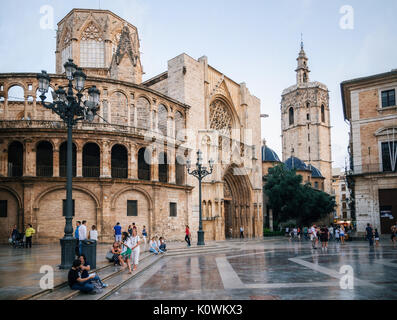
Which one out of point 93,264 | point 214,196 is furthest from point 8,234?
point 214,196

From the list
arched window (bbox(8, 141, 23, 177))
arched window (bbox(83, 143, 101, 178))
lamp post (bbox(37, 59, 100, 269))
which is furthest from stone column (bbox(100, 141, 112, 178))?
lamp post (bbox(37, 59, 100, 269))

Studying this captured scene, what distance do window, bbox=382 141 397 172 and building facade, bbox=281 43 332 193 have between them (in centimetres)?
4538

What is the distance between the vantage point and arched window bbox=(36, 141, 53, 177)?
82.2 ft

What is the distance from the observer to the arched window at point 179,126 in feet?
103

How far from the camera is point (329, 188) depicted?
73.4m

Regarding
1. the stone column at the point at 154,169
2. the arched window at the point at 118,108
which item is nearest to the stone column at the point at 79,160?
the stone column at the point at 154,169

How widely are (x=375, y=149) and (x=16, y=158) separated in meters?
26.5

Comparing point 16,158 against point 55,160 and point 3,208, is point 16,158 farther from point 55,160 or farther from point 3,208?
point 3,208

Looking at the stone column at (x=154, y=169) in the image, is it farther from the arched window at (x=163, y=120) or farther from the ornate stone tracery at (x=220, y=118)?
the ornate stone tracery at (x=220, y=118)

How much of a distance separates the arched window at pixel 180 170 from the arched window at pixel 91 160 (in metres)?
7.22

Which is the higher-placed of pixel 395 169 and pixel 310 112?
pixel 310 112

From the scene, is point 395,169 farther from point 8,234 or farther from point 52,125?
point 8,234

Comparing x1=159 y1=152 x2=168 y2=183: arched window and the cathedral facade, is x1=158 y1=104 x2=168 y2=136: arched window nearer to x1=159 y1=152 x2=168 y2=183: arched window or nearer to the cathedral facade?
the cathedral facade
